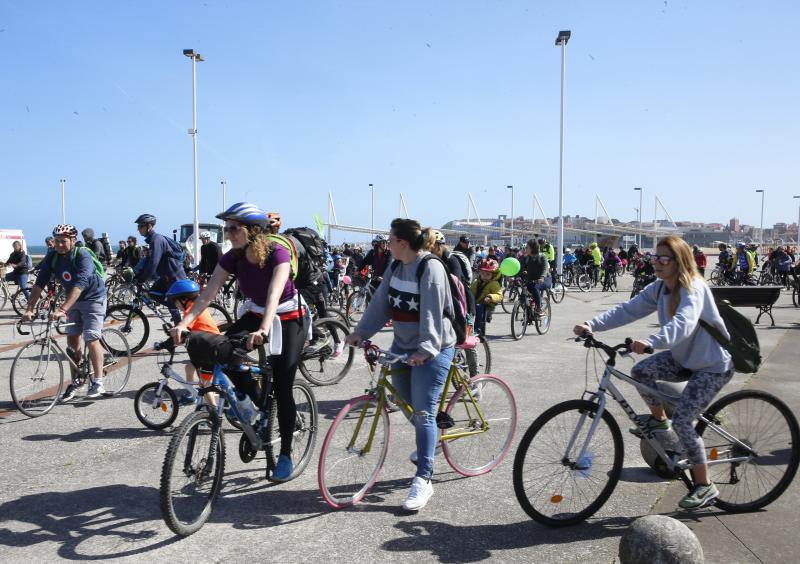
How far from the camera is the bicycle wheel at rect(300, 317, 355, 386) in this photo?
24.0ft

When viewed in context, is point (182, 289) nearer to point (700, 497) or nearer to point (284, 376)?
point (284, 376)

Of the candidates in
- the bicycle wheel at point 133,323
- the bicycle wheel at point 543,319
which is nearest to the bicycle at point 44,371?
the bicycle wheel at point 133,323

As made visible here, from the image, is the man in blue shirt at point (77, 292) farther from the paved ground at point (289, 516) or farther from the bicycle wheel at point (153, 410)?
the bicycle wheel at point (153, 410)

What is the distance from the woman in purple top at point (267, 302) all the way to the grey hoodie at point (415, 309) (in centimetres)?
46

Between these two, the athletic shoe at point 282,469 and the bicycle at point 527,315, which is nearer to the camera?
the athletic shoe at point 282,469

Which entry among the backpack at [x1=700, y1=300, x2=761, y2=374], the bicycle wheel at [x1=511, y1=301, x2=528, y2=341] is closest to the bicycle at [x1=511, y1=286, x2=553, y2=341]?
the bicycle wheel at [x1=511, y1=301, x2=528, y2=341]

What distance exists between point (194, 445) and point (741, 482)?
315 centimetres

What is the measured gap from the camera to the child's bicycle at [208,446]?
3350 mm

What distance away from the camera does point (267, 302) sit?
3.85m

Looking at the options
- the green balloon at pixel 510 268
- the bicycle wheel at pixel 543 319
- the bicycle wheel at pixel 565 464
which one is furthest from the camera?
the bicycle wheel at pixel 543 319

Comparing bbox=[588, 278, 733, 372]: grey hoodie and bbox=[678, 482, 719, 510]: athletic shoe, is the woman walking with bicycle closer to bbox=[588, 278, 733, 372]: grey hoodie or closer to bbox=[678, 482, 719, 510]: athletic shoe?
bbox=[588, 278, 733, 372]: grey hoodie

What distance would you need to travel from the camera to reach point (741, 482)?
386cm

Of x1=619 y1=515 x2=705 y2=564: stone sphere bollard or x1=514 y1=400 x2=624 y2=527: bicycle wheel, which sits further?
x1=514 y1=400 x2=624 y2=527: bicycle wheel

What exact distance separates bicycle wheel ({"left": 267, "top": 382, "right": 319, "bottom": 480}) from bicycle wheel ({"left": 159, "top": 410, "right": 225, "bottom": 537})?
2.09 ft
